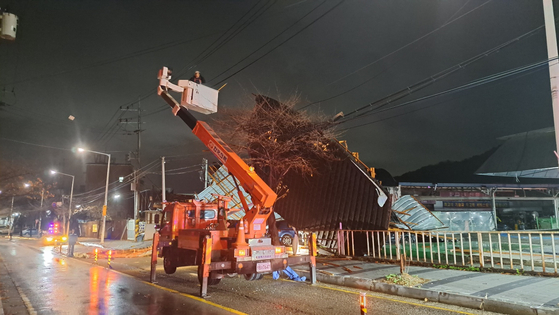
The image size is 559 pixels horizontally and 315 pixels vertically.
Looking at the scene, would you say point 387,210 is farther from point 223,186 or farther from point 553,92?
point 223,186

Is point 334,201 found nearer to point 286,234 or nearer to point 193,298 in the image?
point 286,234

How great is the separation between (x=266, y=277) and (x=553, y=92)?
8561 mm

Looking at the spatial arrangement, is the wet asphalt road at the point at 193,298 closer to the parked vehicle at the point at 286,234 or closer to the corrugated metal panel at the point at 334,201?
the corrugated metal panel at the point at 334,201

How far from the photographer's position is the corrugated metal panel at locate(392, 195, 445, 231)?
1641 centimetres

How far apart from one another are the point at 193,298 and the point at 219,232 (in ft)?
5.19

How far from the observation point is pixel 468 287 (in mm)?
7625

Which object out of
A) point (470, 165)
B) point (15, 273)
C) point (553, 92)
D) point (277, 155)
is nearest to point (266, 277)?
point (277, 155)

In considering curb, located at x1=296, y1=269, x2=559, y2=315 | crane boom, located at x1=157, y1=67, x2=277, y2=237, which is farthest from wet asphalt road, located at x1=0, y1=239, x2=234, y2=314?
curb, located at x1=296, y1=269, x2=559, y2=315

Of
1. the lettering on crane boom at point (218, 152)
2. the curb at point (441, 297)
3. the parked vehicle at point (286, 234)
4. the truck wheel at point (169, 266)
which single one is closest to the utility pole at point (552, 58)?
the curb at point (441, 297)

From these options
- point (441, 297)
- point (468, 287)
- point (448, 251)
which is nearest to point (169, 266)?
point (441, 297)

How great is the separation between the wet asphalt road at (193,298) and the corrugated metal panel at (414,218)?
8612 mm

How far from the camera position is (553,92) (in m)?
6.82

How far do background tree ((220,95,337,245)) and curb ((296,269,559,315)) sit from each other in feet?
21.5

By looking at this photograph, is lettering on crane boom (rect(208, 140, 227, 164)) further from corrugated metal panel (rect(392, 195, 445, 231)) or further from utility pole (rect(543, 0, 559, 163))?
corrugated metal panel (rect(392, 195, 445, 231))
